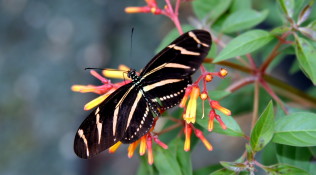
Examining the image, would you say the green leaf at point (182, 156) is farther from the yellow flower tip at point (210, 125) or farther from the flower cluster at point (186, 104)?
the yellow flower tip at point (210, 125)

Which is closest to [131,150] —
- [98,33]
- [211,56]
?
[211,56]

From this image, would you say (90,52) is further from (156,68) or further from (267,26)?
(156,68)

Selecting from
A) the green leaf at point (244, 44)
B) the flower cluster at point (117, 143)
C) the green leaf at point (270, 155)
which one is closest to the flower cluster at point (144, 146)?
the flower cluster at point (117, 143)

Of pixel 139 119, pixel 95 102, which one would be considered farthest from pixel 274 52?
pixel 95 102

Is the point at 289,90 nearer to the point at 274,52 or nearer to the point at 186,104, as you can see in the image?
the point at 274,52

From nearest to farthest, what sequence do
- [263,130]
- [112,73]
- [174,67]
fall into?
[263,130]
[174,67]
[112,73]
